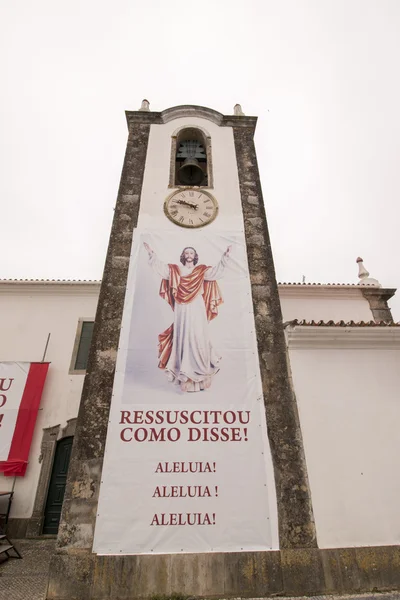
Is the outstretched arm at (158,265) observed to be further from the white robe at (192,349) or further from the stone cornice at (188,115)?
the stone cornice at (188,115)

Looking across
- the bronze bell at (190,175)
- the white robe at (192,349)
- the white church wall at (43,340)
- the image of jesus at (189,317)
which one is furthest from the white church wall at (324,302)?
the white church wall at (43,340)

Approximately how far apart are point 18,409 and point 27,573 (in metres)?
3.24

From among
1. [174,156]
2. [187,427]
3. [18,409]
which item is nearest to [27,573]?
[187,427]

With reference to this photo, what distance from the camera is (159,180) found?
244 inches

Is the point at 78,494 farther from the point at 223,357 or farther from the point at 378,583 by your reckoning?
the point at 378,583

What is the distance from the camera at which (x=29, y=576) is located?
171 inches

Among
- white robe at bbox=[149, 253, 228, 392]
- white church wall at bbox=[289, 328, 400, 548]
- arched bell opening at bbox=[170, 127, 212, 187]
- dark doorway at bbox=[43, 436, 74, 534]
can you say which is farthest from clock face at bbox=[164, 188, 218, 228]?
dark doorway at bbox=[43, 436, 74, 534]

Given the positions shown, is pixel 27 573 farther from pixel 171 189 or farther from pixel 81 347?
pixel 171 189

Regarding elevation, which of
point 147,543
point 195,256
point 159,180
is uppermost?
point 159,180

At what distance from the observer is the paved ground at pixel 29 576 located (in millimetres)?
3275

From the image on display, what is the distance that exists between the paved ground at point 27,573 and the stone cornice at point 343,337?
4.05 metres

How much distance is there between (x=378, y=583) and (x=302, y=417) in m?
1.69

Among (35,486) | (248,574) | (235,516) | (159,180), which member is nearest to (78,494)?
(235,516)

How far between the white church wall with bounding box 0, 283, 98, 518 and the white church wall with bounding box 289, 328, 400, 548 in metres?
5.20
